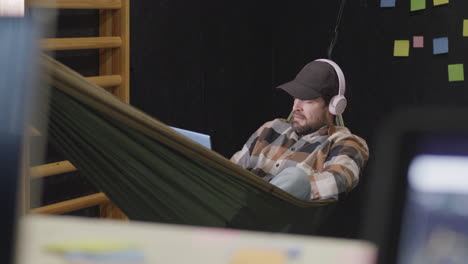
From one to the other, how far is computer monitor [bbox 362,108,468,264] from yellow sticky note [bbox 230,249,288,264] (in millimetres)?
98

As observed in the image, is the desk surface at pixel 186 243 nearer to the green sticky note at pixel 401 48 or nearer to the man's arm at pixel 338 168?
the man's arm at pixel 338 168

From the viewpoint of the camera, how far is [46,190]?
2387 mm

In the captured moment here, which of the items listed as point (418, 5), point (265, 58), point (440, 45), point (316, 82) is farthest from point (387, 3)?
point (316, 82)

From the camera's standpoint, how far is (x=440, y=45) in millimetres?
2881

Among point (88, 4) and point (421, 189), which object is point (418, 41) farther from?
point (421, 189)

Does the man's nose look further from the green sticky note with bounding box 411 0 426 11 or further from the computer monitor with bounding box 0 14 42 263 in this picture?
the computer monitor with bounding box 0 14 42 263

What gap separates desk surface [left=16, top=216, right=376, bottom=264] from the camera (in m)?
0.41

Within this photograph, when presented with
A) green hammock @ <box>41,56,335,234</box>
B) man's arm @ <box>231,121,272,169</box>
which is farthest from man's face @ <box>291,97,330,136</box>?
green hammock @ <box>41,56,335,234</box>

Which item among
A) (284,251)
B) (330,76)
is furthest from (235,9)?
Result: (284,251)

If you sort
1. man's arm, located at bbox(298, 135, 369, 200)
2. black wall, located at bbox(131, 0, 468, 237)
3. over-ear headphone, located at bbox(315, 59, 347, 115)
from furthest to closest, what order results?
black wall, located at bbox(131, 0, 468, 237), over-ear headphone, located at bbox(315, 59, 347, 115), man's arm, located at bbox(298, 135, 369, 200)

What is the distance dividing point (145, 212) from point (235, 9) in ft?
6.01

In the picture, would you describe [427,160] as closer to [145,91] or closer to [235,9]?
[145,91]

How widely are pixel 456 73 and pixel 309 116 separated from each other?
1044 millimetres

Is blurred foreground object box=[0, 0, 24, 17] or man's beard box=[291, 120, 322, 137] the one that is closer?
blurred foreground object box=[0, 0, 24, 17]
